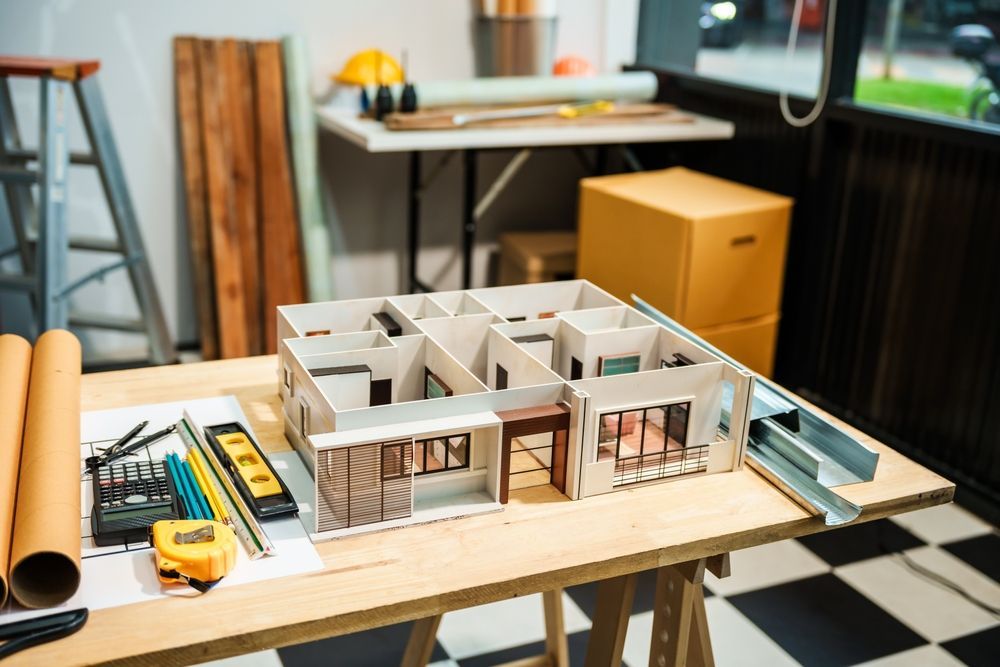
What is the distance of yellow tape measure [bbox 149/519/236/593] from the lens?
1204mm

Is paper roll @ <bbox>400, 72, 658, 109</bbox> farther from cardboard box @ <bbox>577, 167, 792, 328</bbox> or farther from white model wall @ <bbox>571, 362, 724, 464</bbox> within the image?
white model wall @ <bbox>571, 362, 724, 464</bbox>

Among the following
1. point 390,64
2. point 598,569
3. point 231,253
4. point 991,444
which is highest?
point 390,64

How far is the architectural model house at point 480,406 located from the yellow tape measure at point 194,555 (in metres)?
0.13

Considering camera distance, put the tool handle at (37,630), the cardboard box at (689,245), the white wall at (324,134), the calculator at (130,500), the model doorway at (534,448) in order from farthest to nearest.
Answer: the white wall at (324,134), the cardboard box at (689,245), the model doorway at (534,448), the calculator at (130,500), the tool handle at (37,630)

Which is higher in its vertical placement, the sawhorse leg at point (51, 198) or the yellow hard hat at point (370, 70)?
the yellow hard hat at point (370, 70)

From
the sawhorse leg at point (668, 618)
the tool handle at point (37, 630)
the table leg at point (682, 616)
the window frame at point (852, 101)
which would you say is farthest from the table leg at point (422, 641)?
the window frame at point (852, 101)

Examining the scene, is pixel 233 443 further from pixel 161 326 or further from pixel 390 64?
pixel 390 64

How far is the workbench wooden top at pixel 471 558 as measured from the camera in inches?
44.6

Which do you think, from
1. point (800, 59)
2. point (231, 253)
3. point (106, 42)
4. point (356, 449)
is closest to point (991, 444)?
point (800, 59)

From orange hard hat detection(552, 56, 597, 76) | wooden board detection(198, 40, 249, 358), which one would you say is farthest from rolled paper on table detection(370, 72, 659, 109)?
wooden board detection(198, 40, 249, 358)

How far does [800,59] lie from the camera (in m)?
4.31

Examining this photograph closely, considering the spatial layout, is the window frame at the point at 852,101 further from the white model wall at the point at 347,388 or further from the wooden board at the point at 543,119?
the white model wall at the point at 347,388

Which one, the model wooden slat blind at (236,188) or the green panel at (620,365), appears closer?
the green panel at (620,365)

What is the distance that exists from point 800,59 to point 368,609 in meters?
3.75
